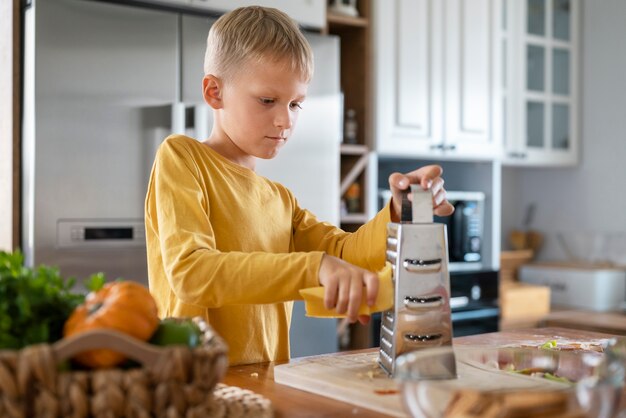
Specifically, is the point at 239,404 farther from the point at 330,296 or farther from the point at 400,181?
the point at 400,181

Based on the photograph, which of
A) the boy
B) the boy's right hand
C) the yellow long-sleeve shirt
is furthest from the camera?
the boy

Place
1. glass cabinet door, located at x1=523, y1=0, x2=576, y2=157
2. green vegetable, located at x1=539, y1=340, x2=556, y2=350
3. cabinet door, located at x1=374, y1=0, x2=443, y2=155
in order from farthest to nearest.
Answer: glass cabinet door, located at x1=523, y1=0, x2=576, y2=157 < cabinet door, located at x1=374, y1=0, x2=443, y2=155 < green vegetable, located at x1=539, y1=340, x2=556, y2=350

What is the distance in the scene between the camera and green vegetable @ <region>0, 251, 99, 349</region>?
0.78 meters

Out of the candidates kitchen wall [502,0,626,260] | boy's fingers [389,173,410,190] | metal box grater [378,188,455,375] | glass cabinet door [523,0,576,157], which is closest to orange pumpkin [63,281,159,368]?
metal box grater [378,188,455,375]

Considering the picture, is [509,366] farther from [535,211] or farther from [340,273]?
[535,211]

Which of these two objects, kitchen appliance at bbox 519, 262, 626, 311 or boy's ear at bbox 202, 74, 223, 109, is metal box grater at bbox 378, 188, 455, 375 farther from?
kitchen appliance at bbox 519, 262, 626, 311

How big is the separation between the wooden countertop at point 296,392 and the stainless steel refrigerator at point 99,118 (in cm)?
114

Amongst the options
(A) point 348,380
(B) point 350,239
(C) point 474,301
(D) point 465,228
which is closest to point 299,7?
(D) point 465,228

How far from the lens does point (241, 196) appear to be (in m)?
1.35

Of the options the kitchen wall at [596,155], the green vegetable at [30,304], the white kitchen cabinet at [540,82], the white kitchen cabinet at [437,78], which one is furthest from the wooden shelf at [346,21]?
the green vegetable at [30,304]

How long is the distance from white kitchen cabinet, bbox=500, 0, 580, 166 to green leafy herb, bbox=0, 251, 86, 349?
2.97m

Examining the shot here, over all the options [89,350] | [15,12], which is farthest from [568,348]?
[15,12]

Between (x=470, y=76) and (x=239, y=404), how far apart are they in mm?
2627

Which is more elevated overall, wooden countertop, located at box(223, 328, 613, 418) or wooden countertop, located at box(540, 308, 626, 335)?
wooden countertop, located at box(223, 328, 613, 418)
